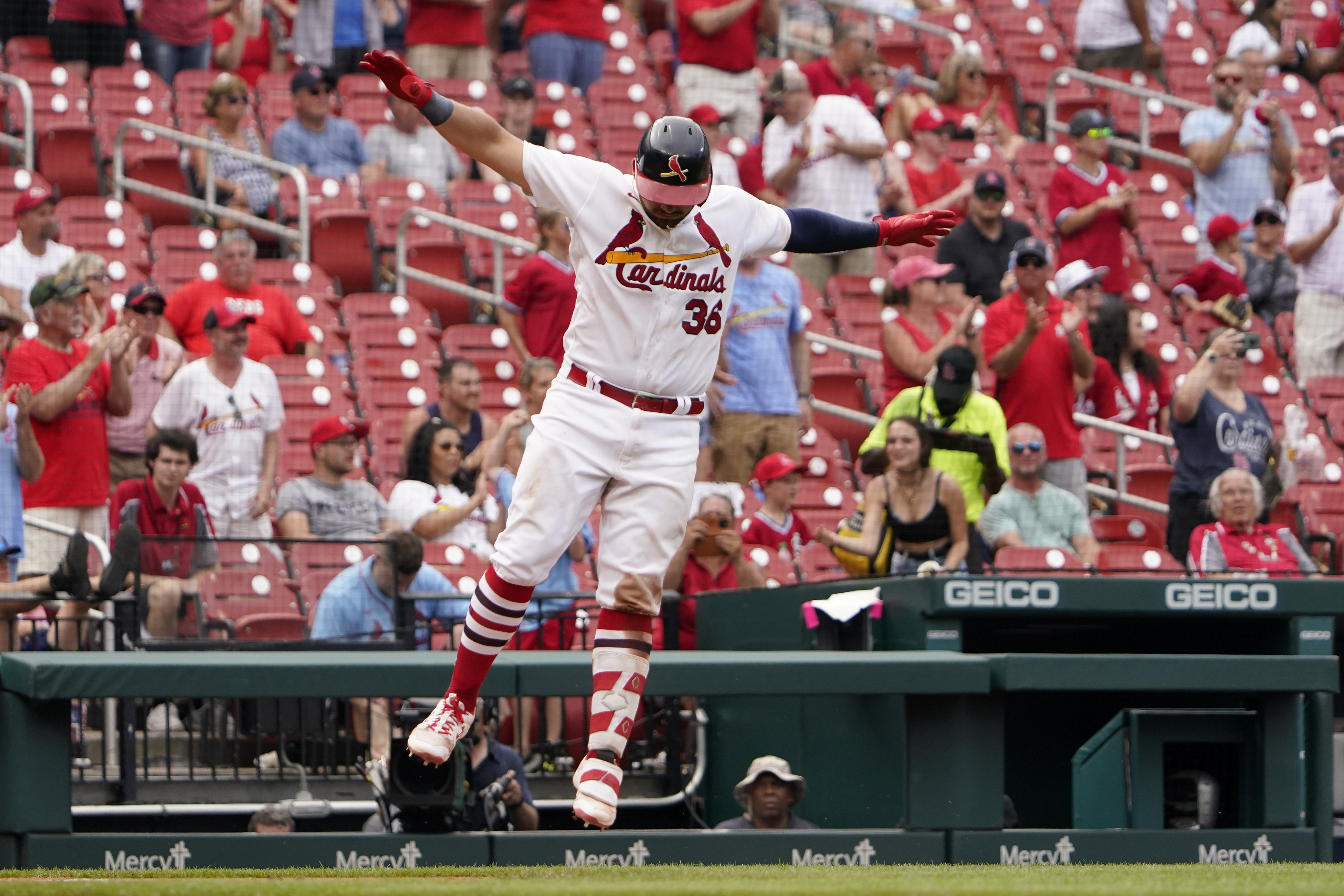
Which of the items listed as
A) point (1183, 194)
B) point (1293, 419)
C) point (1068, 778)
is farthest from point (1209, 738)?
point (1183, 194)

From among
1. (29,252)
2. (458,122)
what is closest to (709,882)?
(458,122)

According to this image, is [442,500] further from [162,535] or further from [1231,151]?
[1231,151]

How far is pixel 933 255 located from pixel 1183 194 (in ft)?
12.2

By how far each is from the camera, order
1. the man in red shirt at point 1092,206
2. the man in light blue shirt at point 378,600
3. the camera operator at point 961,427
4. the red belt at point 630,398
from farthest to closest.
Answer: the man in red shirt at point 1092,206 < the camera operator at point 961,427 < the man in light blue shirt at point 378,600 < the red belt at point 630,398

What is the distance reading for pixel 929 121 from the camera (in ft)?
42.9

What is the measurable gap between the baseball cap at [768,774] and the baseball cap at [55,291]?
404cm

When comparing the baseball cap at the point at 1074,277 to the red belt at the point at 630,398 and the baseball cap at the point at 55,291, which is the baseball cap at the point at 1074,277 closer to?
the baseball cap at the point at 55,291

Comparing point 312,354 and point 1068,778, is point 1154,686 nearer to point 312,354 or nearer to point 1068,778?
point 1068,778

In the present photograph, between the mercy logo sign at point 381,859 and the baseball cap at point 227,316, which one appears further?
the baseball cap at point 227,316

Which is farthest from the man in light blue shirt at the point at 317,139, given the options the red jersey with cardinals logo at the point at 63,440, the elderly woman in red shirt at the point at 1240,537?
the elderly woman in red shirt at the point at 1240,537

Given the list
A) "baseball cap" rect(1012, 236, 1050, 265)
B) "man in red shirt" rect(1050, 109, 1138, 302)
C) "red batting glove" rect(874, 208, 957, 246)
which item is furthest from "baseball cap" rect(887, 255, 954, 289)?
"red batting glove" rect(874, 208, 957, 246)

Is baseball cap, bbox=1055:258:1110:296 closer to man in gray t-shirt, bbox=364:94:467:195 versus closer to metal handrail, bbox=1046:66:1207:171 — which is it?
metal handrail, bbox=1046:66:1207:171

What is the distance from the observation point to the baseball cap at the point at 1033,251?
10.7 meters

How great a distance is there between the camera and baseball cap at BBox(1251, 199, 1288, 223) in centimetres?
1382
